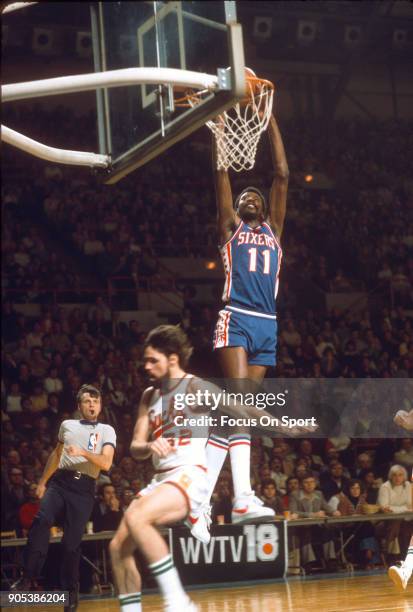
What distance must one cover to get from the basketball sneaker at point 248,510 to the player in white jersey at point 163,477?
27.2 inches

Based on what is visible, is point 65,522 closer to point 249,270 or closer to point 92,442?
point 92,442

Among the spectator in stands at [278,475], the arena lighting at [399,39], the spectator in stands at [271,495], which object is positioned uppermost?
the arena lighting at [399,39]

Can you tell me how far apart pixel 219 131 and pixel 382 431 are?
6.78 metres

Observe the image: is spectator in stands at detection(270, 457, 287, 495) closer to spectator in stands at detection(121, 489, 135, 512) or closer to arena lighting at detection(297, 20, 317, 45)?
spectator in stands at detection(121, 489, 135, 512)

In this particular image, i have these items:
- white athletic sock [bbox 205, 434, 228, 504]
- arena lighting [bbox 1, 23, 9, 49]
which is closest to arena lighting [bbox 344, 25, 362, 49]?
arena lighting [bbox 1, 23, 9, 49]

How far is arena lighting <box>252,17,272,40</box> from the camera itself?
19.7 meters

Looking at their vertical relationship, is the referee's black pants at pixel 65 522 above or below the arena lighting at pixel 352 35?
below

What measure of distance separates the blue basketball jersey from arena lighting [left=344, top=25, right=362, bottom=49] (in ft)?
42.2

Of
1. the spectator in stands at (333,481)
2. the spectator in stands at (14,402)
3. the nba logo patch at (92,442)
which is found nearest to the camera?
the nba logo patch at (92,442)

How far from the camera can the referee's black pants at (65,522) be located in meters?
8.87

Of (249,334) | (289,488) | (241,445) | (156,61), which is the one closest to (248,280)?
(249,334)

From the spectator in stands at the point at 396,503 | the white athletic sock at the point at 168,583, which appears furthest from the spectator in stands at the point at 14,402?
the white athletic sock at the point at 168,583

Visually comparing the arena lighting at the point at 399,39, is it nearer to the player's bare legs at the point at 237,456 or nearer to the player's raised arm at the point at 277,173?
the player's raised arm at the point at 277,173

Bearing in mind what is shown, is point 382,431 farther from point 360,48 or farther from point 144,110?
point 360,48
